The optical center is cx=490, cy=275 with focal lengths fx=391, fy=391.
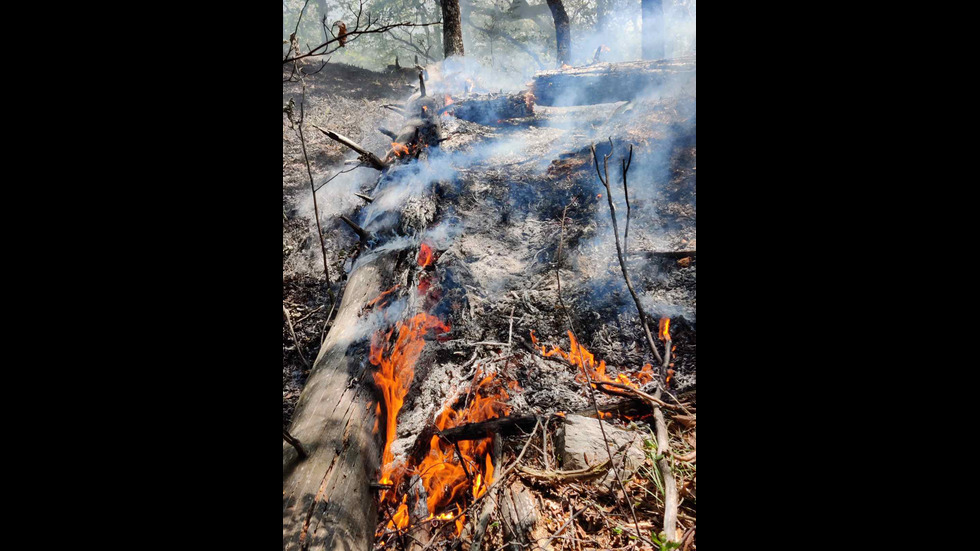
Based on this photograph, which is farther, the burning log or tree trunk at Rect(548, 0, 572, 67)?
tree trunk at Rect(548, 0, 572, 67)

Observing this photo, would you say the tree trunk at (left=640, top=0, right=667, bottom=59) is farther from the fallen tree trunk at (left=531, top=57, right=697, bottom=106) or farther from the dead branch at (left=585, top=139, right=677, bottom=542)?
the dead branch at (left=585, top=139, right=677, bottom=542)

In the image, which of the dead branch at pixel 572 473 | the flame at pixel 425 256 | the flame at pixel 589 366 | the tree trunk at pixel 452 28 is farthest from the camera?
the tree trunk at pixel 452 28

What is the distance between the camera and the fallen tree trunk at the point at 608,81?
6703 mm

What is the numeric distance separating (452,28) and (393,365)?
8.72 m

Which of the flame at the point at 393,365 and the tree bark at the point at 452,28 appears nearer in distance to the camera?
the flame at the point at 393,365

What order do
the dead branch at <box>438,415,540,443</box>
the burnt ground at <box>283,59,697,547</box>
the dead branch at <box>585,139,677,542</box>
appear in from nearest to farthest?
the dead branch at <box>585,139,677,542</box>, the dead branch at <box>438,415,540,443</box>, the burnt ground at <box>283,59,697,547</box>

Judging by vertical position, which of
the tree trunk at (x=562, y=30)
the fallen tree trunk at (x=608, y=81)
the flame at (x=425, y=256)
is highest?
the tree trunk at (x=562, y=30)

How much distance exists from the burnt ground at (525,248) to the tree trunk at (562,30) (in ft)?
18.6

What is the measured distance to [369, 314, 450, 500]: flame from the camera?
7.37ft

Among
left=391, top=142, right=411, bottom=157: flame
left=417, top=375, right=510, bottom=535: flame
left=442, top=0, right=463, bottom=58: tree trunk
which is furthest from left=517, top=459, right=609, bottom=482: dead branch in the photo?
left=442, top=0, right=463, bottom=58: tree trunk

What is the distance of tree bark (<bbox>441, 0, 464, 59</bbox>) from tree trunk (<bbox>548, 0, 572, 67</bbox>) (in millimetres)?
3682

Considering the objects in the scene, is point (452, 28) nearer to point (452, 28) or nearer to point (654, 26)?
point (452, 28)

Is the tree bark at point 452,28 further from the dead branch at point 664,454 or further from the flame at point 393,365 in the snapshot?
the dead branch at point 664,454

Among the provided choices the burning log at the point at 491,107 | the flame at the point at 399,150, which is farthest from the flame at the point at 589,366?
the burning log at the point at 491,107
